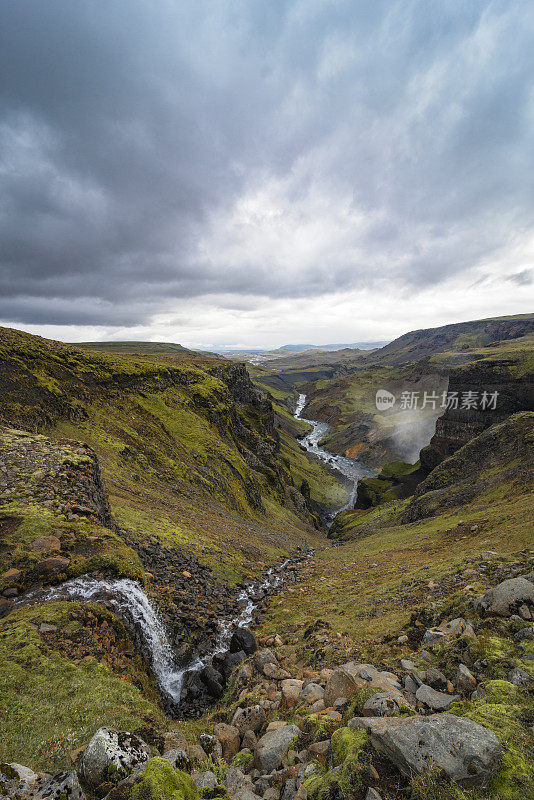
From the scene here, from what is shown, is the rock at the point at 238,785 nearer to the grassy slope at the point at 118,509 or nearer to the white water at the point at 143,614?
the grassy slope at the point at 118,509

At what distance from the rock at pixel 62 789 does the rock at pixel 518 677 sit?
8.67 meters

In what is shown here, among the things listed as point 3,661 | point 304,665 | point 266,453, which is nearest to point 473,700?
point 304,665

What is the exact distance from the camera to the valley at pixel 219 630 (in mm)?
5785

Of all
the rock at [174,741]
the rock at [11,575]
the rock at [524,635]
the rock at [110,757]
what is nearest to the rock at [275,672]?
the rock at [174,741]

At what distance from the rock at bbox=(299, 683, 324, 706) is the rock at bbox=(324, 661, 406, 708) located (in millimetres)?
366

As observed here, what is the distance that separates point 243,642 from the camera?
15727 millimetres

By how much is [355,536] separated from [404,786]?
51446 mm

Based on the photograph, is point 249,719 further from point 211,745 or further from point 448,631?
point 448,631

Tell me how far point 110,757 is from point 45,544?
9354 mm

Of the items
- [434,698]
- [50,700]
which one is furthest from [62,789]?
[434,698]

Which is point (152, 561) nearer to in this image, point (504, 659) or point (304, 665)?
point (304, 665)

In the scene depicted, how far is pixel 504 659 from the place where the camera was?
7613 mm

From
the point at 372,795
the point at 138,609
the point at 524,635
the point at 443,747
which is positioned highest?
the point at 443,747

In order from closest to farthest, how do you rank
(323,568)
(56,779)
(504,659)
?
1. (56,779)
2. (504,659)
3. (323,568)
